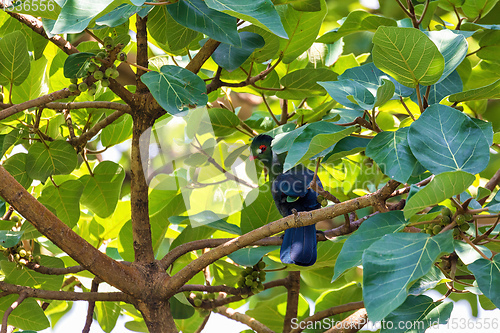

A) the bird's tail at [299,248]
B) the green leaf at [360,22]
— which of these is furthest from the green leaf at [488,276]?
the green leaf at [360,22]

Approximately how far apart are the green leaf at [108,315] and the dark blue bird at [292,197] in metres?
0.83

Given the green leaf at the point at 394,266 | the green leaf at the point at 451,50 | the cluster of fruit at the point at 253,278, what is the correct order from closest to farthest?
the green leaf at the point at 394,266
the green leaf at the point at 451,50
the cluster of fruit at the point at 253,278

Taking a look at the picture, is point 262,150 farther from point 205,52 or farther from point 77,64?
point 77,64

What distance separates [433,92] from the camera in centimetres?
132

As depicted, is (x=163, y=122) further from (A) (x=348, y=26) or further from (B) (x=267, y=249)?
(A) (x=348, y=26)

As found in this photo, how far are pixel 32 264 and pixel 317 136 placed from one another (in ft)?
3.67

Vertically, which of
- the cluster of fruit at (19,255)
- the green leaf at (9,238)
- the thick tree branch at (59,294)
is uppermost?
the cluster of fruit at (19,255)

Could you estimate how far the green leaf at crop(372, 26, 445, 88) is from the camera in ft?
3.20

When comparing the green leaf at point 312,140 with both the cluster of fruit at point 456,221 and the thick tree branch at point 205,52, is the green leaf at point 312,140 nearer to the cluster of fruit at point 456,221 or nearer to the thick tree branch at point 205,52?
the cluster of fruit at point 456,221

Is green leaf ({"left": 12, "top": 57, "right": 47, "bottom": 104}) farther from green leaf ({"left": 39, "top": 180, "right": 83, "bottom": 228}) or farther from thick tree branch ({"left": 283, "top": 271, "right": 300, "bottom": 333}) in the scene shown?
thick tree branch ({"left": 283, "top": 271, "right": 300, "bottom": 333})

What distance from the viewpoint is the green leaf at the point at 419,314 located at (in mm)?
1106

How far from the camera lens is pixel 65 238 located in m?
1.29

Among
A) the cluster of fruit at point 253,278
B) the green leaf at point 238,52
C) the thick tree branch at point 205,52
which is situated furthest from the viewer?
the cluster of fruit at point 253,278

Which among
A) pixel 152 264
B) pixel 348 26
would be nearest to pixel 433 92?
pixel 348 26
